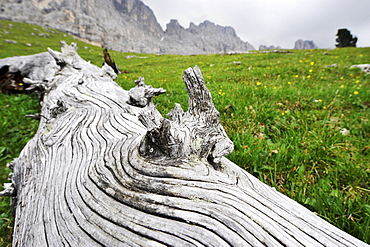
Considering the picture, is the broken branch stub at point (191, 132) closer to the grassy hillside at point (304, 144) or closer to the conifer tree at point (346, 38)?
the grassy hillside at point (304, 144)

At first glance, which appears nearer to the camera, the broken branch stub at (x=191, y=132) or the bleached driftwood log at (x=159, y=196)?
the bleached driftwood log at (x=159, y=196)

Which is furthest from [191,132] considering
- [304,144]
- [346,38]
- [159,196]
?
[346,38]

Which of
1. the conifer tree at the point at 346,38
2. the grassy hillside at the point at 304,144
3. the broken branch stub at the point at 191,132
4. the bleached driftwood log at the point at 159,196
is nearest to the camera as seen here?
the bleached driftwood log at the point at 159,196

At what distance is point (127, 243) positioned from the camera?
1.08 m

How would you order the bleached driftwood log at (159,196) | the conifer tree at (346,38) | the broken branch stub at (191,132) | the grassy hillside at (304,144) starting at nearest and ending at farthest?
the bleached driftwood log at (159,196)
the broken branch stub at (191,132)
the grassy hillside at (304,144)
the conifer tree at (346,38)

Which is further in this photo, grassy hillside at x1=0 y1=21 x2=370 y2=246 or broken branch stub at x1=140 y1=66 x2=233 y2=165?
grassy hillside at x1=0 y1=21 x2=370 y2=246

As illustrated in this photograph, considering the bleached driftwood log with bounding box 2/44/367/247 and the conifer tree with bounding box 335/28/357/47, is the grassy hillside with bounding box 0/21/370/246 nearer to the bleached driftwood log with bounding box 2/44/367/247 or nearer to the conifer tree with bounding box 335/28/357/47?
the bleached driftwood log with bounding box 2/44/367/247

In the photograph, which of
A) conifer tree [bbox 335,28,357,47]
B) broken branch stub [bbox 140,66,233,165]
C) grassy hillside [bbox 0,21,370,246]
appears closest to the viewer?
broken branch stub [bbox 140,66,233,165]

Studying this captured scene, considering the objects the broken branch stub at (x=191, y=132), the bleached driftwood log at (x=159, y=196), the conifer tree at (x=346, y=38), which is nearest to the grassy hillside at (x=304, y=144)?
the bleached driftwood log at (x=159, y=196)

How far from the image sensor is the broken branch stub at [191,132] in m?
1.49

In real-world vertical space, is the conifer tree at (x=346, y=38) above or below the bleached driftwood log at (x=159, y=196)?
above

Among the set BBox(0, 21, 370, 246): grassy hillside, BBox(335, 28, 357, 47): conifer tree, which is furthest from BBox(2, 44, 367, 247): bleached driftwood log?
BBox(335, 28, 357, 47): conifer tree

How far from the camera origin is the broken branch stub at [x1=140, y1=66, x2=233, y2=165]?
149cm

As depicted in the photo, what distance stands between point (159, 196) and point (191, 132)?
61 centimetres
